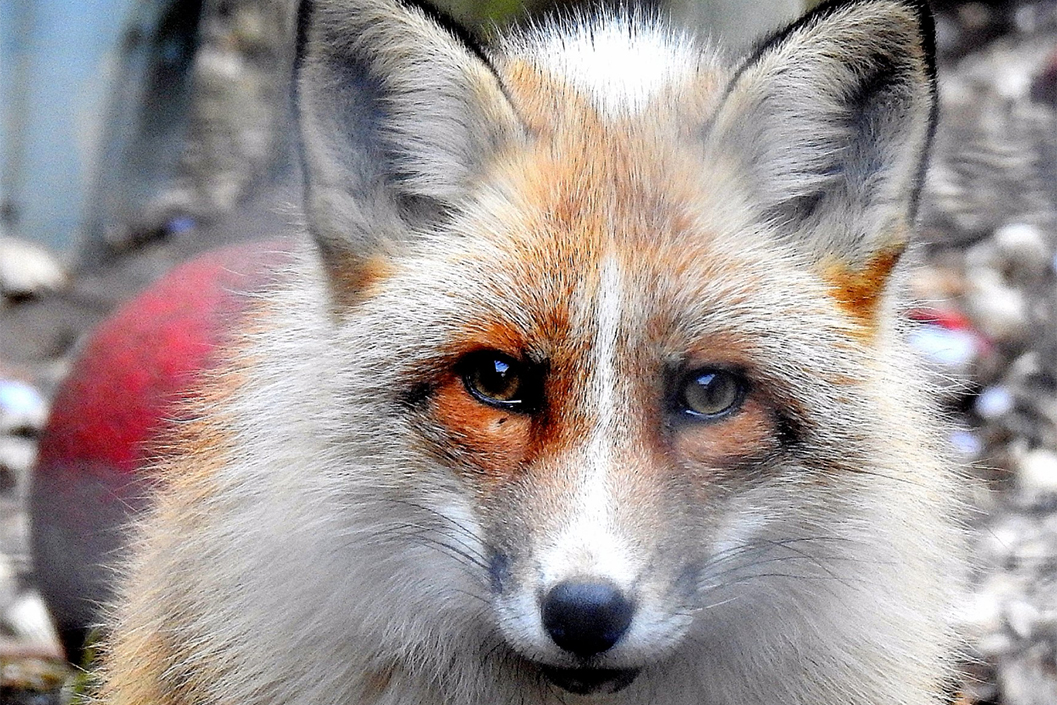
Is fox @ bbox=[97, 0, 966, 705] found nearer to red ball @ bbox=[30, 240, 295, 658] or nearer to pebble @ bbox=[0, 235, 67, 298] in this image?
red ball @ bbox=[30, 240, 295, 658]

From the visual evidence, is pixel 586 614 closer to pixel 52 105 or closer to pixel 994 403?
pixel 994 403

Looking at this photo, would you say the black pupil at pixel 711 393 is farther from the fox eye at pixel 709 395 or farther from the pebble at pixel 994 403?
the pebble at pixel 994 403

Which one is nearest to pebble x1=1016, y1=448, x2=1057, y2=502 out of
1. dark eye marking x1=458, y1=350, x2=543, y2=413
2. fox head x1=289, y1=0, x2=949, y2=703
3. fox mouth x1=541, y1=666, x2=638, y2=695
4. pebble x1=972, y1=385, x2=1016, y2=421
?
pebble x1=972, y1=385, x2=1016, y2=421

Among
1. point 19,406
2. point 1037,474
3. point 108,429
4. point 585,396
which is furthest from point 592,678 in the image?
point 19,406

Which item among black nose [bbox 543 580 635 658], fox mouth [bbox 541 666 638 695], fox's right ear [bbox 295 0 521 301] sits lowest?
fox mouth [bbox 541 666 638 695]

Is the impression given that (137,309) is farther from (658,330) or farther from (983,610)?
(983,610)
